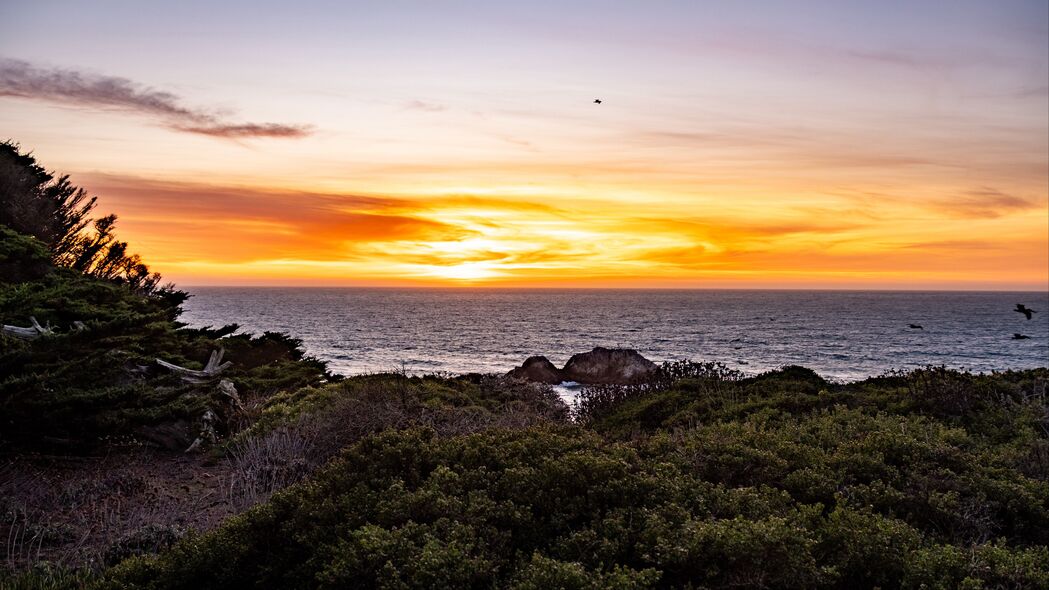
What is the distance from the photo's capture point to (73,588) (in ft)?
20.0

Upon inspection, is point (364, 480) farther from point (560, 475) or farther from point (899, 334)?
point (899, 334)

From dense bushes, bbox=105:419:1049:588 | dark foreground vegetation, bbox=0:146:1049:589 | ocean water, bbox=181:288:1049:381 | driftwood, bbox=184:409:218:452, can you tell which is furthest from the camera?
ocean water, bbox=181:288:1049:381

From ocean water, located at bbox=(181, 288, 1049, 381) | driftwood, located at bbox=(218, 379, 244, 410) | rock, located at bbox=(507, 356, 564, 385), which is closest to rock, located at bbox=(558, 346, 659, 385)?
rock, located at bbox=(507, 356, 564, 385)

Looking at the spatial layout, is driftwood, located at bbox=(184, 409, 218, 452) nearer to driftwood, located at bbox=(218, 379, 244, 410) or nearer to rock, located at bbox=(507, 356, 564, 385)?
driftwood, located at bbox=(218, 379, 244, 410)

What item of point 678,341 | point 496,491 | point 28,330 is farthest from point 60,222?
point 678,341

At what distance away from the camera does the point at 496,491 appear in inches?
223

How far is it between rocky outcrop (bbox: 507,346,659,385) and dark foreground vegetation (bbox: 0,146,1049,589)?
20148mm

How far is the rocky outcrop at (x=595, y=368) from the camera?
34.2 meters

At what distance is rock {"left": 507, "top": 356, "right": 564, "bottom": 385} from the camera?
34.8 metres

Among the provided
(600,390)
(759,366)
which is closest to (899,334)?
(759,366)

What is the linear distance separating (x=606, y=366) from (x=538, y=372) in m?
3.86

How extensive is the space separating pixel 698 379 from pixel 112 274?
31024 millimetres

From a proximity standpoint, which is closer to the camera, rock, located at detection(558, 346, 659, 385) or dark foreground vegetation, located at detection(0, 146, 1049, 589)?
dark foreground vegetation, located at detection(0, 146, 1049, 589)

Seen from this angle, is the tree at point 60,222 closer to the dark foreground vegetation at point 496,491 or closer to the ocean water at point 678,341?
the ocean water at point 678,341
